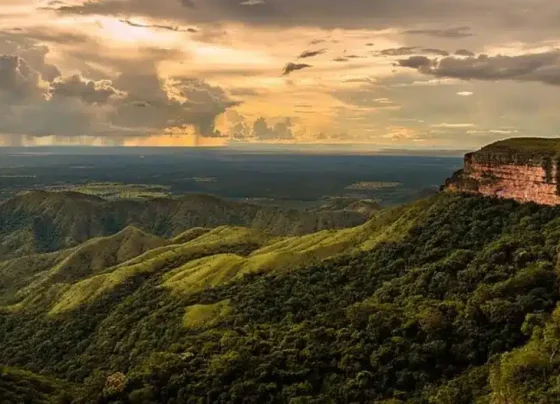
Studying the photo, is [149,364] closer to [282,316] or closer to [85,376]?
[282,316]

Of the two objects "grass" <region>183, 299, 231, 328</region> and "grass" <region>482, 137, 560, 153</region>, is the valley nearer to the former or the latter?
"grass" <region>183, 299, 231, 328</region>

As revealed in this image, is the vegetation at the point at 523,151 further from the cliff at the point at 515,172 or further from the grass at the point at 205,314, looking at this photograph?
the grass at the point at 205,314

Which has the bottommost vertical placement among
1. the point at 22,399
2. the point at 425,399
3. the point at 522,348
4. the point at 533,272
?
the point at 22,399

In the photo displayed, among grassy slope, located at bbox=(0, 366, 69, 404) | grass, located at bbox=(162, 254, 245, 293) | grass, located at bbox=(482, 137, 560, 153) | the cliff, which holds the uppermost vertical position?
grass, located at bbox=(482, 137, 560, 153)

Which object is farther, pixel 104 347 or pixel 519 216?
pixel 104 347

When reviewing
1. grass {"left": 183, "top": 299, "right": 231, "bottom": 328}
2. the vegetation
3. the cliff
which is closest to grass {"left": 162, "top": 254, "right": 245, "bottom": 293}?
grass {"left": 183, "top": 299, "right": 231, "bottom": 328}

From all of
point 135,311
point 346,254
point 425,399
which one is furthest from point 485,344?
point 135,311
